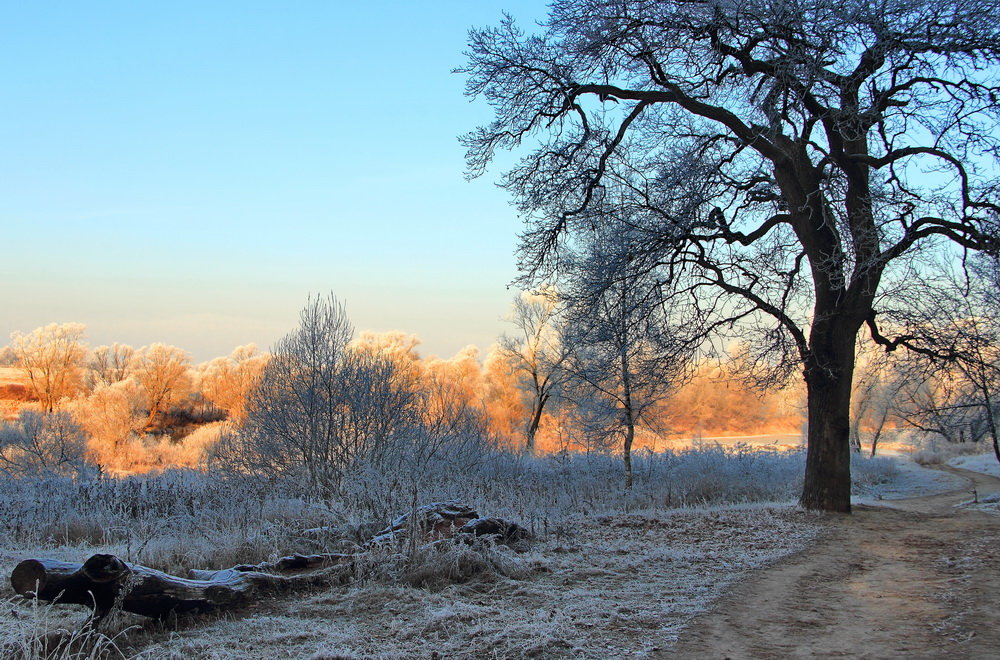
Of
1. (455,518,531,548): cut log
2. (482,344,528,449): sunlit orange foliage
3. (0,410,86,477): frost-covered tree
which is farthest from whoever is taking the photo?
(482,344,528,449): sunlit orange foliage

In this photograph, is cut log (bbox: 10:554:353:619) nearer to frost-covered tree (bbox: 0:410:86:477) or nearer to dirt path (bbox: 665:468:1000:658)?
dirt path (bbox: 665:468:1000:658)

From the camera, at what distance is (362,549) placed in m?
6.29

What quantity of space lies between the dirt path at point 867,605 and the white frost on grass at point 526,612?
0.91ft

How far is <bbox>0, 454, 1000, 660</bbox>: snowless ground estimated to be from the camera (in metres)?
4.14

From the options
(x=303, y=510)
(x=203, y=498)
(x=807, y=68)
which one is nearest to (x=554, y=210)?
(x=807, y=68)

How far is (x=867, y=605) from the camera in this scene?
16.8 ft

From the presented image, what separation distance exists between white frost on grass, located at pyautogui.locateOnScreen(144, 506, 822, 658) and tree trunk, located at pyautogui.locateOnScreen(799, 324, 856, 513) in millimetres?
3411

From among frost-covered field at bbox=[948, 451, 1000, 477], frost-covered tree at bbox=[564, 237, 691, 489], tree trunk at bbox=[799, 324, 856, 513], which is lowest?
frost-covered field at bbox=[948, 451, 1000, 477]

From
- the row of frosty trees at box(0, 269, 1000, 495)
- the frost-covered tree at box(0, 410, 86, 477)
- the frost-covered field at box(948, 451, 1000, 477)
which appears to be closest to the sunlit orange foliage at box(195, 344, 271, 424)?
the frost-covered tree at box(0, 410, 86, 477)

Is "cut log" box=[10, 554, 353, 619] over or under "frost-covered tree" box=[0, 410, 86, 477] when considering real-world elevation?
over

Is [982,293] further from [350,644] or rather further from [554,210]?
[350,644]

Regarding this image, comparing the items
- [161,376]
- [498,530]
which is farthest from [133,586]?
[161,376]

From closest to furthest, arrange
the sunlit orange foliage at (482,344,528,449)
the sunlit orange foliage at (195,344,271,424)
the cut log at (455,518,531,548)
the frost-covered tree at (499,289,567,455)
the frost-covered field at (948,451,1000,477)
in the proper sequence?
the cut log at (455,518,531,548), the frost-covered field at (948,451,1000,477), the frost-covered tree at (499,289,567,455), the sunlit orange foliage at (482,344,528,449), the sunlit orange foliage at (195,344,271,424)

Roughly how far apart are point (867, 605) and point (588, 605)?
2029 millimetres
